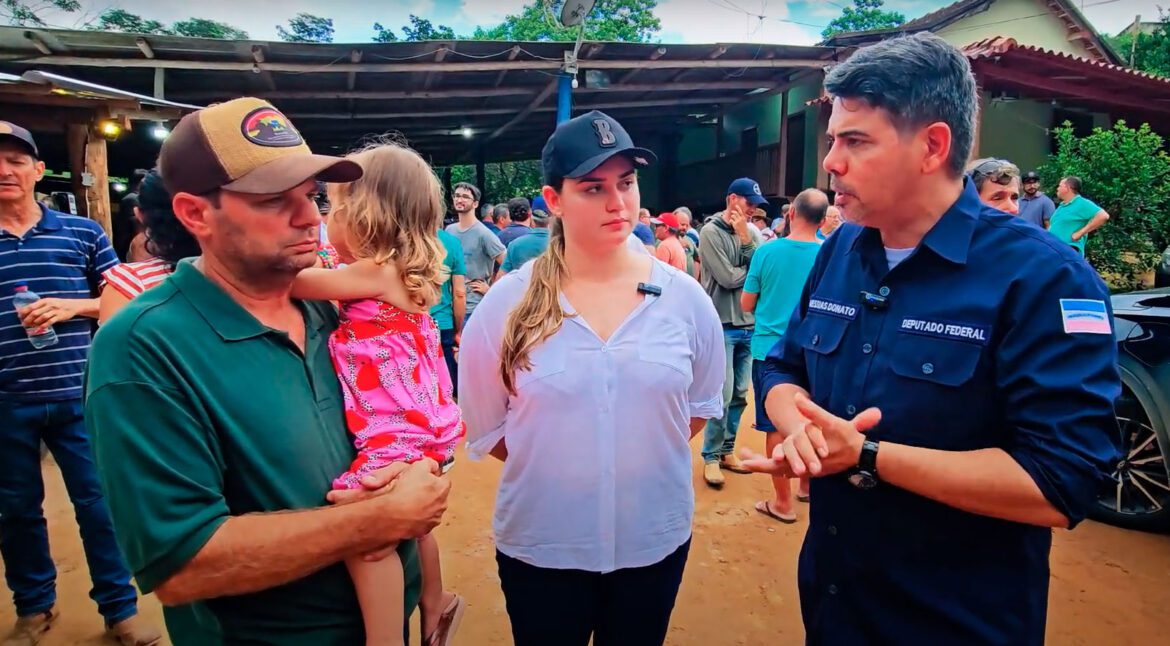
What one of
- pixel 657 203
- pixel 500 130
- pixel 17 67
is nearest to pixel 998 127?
pixel 657 203

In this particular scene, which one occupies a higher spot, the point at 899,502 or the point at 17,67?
the point at 17,67

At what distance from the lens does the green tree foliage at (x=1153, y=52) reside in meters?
19.1

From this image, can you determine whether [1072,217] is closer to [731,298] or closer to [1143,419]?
[1143,419]

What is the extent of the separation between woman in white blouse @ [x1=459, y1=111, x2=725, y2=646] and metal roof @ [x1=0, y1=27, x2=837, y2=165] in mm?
7942

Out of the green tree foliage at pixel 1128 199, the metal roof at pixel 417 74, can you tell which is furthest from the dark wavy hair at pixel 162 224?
the green tree foliage at pixel 1128 199

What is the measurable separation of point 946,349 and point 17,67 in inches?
428

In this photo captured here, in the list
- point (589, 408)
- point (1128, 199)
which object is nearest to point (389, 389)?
point (589, 408)

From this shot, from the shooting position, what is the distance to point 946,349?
1397 mm

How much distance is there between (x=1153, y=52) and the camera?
1967 centimetres

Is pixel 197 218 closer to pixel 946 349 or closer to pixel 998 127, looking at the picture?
pixel 946 349

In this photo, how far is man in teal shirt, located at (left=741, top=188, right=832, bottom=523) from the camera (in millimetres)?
4215

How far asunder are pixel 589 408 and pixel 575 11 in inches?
373

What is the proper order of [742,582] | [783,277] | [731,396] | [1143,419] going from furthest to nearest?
[731,396], [783,277], [1143,419], [742,582]

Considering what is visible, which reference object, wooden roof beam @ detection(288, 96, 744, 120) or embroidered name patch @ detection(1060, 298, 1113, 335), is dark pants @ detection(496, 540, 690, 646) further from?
wooden roof beam @ detection(288, 96, 744, 120)
